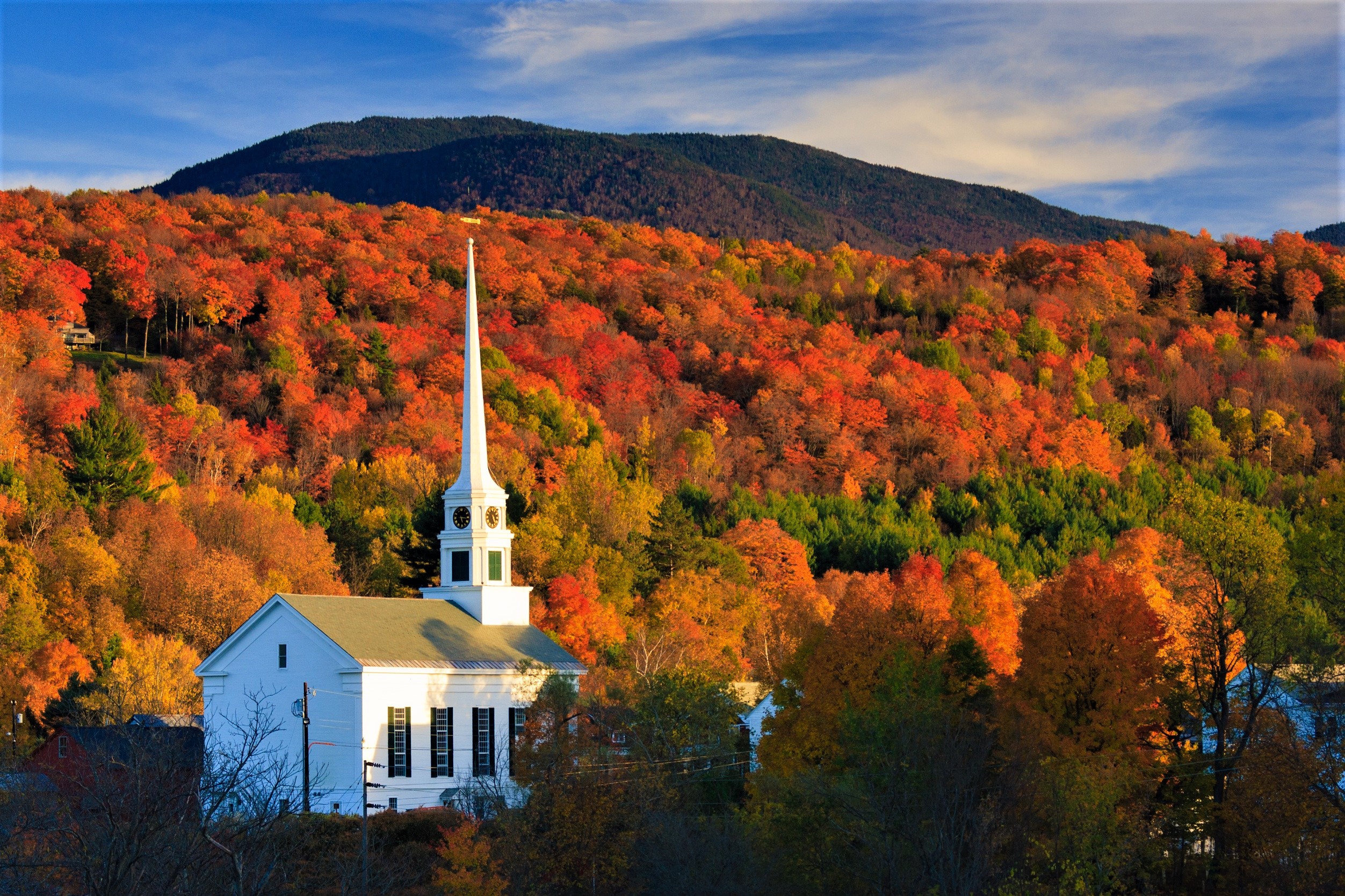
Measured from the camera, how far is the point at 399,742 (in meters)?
54.6

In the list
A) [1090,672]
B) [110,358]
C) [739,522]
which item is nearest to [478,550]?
[1090,672]

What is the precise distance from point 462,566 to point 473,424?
20.1 ft

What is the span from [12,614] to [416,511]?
75.4ft

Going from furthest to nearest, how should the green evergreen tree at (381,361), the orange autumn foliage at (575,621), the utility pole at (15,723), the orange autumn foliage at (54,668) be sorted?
the green evergreen tree at (381,361) < the orange autumn foliage at (575,621) < the orange autumn foliage at (54,668) < the utility pole at (15,723)

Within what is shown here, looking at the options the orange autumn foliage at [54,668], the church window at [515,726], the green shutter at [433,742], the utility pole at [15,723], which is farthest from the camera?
the orange autumn foliage at [54,668]

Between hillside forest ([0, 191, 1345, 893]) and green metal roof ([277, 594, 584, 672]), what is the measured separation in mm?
3005

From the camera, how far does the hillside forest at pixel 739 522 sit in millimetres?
46562

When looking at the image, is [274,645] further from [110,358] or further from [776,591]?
[110,358]

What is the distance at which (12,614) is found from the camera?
232 feet

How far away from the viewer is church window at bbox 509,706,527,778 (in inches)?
2174

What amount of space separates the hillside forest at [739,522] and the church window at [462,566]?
6509 mm

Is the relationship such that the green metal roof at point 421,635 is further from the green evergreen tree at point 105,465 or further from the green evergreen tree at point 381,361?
the green evergreen tree at point 381,361

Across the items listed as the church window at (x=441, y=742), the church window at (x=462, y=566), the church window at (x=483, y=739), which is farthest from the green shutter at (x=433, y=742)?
the church window at (x=462, y=566)

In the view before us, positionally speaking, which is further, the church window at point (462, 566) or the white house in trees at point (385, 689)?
the church window at point (462, 566)
